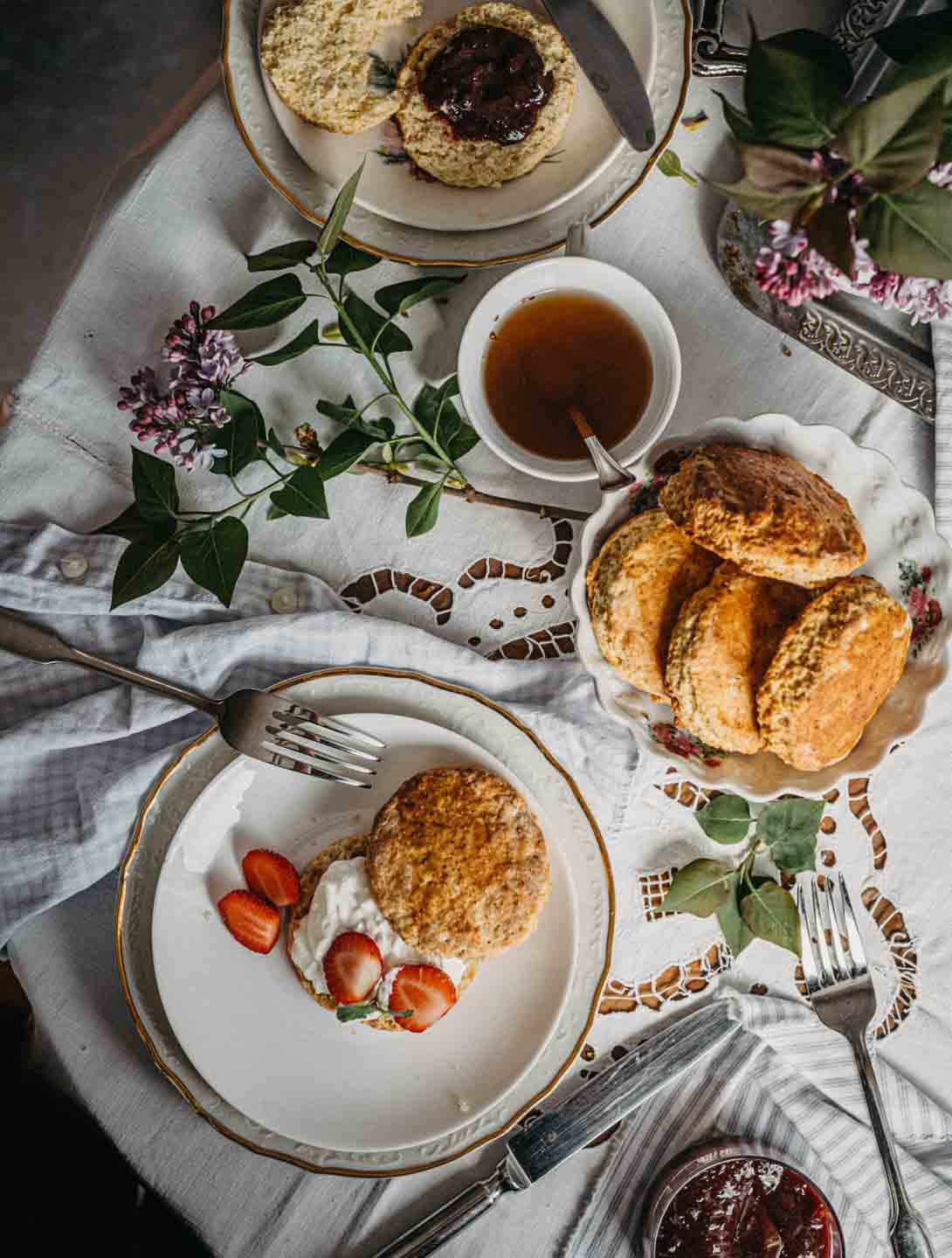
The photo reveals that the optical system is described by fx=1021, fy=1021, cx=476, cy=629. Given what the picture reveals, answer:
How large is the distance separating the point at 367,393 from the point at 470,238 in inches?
11.5

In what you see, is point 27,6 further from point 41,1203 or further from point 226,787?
point 41,1203

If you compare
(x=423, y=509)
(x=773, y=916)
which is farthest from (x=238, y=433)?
(x=773, y=916)

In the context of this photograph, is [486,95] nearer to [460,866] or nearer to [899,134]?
[899,134]

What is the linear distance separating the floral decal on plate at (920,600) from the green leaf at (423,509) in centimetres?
69

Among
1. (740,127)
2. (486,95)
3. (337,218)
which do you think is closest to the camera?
(740,127)

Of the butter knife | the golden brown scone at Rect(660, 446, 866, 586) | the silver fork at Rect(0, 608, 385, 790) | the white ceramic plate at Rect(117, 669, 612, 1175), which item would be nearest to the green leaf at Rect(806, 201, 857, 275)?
the golden brown scone at Rect(660, 446, 866, 586)

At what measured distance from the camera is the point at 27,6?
2.45 m

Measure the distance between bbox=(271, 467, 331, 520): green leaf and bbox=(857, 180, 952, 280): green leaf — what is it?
834 millimetres

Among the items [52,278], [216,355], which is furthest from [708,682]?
[52,278]

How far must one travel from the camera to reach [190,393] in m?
1.51

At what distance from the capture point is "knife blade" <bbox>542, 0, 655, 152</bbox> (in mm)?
1496

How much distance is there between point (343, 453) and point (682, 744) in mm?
671

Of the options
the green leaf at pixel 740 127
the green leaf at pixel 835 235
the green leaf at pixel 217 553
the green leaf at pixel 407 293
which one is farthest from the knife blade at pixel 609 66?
the green leaf at pixel 217 553

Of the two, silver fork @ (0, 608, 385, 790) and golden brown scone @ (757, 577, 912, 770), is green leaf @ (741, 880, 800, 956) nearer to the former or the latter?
golden brown scone @ (757, 577, 912, 770)
